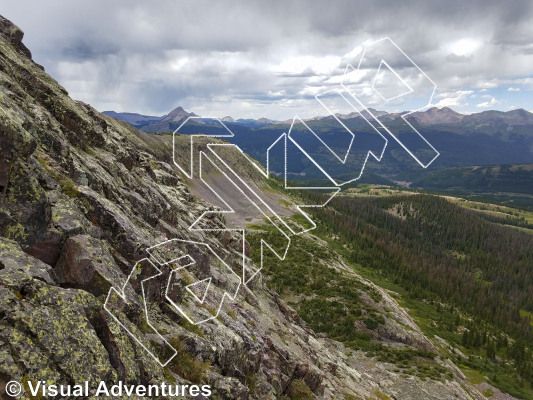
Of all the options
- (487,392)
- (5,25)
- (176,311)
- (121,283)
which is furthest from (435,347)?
(5,25)

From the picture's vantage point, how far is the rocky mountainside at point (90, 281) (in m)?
9.73

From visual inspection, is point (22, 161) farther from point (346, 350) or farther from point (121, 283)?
point (346, 350)

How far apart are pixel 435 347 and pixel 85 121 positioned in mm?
67493

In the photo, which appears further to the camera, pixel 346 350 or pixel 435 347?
pixel 435 347

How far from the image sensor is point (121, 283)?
45.1 ft

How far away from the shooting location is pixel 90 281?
12.5m

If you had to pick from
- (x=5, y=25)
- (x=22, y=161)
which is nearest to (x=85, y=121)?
(x=5, y=25)

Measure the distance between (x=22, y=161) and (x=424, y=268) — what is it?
486 feet

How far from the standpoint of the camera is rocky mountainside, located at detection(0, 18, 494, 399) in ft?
31.9

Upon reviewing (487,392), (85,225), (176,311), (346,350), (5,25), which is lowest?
(487,392)

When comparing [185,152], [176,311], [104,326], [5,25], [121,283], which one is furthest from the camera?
[185,152]

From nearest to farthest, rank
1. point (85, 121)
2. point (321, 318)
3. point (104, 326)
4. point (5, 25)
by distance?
point (104, 326)
point (85, 121)
point (5, 25)
point (321, 318)

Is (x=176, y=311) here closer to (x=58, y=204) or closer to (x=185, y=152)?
(x=58, y=204)

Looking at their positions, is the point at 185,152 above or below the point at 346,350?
above
